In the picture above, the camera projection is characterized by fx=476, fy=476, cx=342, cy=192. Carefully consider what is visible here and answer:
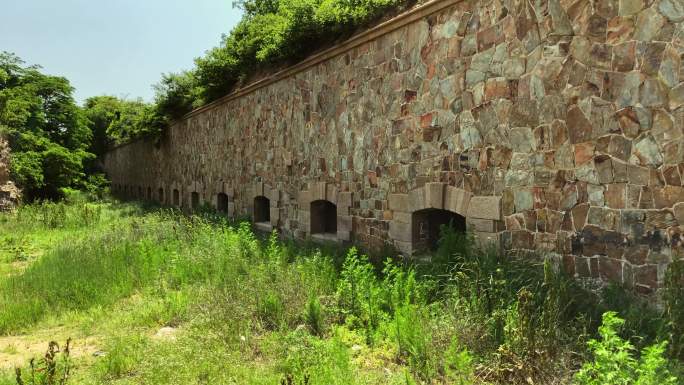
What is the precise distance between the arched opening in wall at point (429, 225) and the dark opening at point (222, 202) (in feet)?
27.0

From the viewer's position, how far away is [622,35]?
4.25 metres

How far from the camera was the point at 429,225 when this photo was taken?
6707 millimetres

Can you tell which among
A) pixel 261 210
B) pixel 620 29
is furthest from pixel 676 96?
pixel 261 210

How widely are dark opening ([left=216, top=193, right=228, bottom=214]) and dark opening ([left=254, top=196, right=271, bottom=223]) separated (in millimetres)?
2531

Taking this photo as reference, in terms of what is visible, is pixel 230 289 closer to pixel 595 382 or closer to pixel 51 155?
pixel 595 382

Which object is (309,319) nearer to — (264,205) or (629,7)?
(629,7)

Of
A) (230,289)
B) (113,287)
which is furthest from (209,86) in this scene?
(230,289)

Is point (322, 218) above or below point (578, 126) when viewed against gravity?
below

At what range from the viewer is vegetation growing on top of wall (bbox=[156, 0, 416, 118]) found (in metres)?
8.01

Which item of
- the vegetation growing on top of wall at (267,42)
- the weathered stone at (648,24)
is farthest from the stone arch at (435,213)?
the vegetation growing on top of wall at (267,42)

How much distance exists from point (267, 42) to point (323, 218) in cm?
441

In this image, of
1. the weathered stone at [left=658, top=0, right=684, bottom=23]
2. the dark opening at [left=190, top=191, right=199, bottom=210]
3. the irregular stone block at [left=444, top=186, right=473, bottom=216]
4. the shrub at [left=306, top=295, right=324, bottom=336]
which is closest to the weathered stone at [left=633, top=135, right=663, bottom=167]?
the weathered stone at [left=658, top=0, right=684, bottom=23]

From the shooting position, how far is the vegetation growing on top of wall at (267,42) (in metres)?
8.01

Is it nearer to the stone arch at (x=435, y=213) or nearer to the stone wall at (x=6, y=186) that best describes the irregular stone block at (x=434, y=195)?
the stone arch at (x=435, y=213)
